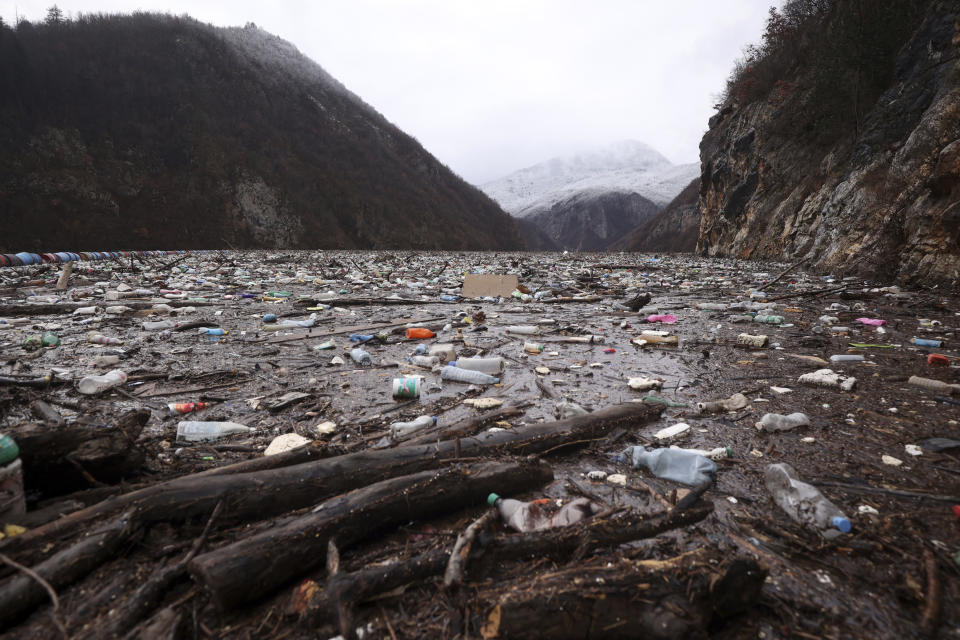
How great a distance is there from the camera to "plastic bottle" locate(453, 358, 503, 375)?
294cm

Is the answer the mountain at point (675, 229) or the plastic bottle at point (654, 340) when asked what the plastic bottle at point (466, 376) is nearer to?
the plastic bottle at point (654, 340)

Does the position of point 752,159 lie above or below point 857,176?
above

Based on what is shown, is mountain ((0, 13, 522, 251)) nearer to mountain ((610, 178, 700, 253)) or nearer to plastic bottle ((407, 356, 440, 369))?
mountain ((610, 178, 700, 253))

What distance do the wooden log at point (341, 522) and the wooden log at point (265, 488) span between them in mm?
111

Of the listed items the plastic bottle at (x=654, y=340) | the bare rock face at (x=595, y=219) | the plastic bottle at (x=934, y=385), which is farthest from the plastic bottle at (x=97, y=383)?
the bare rock face at (x=595, y=219)

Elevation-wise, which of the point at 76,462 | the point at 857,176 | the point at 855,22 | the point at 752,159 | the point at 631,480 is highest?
the point at 855,22

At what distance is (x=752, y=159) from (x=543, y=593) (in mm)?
21886

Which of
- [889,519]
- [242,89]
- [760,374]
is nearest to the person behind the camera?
[889,519]

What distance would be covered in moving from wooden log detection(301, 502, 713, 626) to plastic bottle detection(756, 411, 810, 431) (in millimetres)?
911

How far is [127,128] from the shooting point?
24516 mm

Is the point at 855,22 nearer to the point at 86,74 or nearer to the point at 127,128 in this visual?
the point at 127,128

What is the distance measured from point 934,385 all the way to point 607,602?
2723 millimetres

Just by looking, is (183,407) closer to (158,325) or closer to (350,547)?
(350,547)

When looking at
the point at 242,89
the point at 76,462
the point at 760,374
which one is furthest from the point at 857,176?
the point at 242,89
